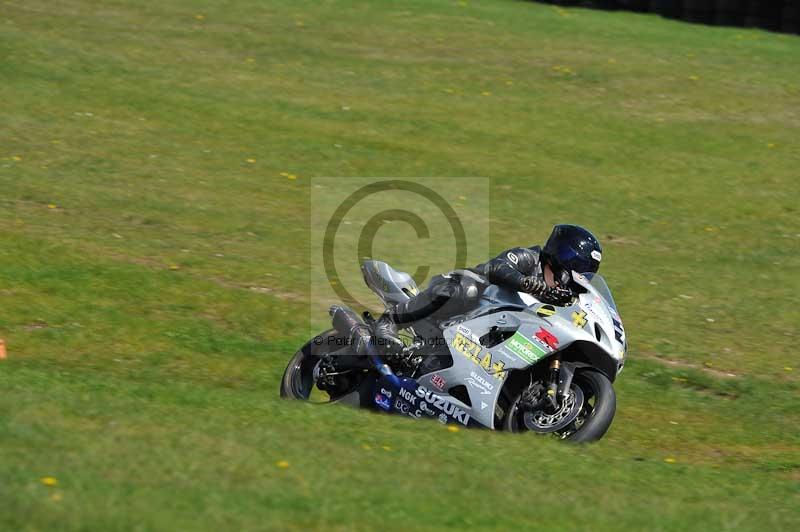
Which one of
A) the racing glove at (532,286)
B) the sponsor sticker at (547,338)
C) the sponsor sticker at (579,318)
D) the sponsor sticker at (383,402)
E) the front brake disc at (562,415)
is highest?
the racing glove at (532,286)

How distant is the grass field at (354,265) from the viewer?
278 inches

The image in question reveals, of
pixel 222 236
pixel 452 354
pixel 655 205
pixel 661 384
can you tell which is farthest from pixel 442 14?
pixel 452 354

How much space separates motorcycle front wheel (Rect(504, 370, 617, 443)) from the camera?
8.18 meters

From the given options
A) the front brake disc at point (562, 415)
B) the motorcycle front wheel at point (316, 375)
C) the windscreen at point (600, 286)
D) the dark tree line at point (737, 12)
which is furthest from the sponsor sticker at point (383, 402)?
the dark tree line at point (737, 12)

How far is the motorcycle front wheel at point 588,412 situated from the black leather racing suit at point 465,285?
2.47 feet

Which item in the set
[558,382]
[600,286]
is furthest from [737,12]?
[558,382]

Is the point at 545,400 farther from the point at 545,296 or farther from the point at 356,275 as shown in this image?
the point at 356,275

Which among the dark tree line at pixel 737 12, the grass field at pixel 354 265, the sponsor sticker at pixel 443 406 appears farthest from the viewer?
the dark tree line at pixel 737 12

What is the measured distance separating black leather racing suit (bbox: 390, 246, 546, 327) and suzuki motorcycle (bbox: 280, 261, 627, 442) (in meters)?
0.07

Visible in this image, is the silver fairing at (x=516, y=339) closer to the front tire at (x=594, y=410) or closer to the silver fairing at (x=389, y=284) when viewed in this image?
the front tire at (x=594, y=410)

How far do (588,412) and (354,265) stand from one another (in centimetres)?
625

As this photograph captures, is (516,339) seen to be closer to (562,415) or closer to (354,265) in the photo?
(562,415)

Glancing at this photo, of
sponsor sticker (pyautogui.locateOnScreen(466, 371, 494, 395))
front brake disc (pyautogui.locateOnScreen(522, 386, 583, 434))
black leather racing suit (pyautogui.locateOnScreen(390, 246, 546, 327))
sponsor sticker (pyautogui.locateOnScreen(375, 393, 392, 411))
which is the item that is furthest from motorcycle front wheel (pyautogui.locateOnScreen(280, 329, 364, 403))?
front brake disc (pyautogui.locateOnScreen(522, 386, 583, 434))

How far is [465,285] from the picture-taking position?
9086 millimetres
